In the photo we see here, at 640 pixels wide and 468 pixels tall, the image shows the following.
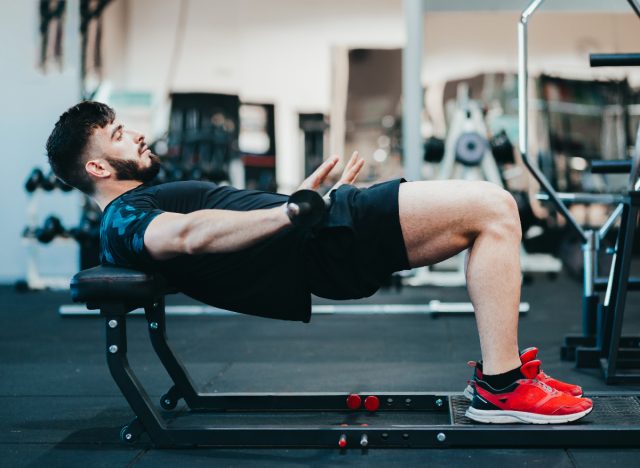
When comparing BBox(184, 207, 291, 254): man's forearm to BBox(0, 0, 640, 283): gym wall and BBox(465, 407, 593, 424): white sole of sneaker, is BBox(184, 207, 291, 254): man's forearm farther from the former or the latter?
BBox(0, 0, 640, 283): gym wall

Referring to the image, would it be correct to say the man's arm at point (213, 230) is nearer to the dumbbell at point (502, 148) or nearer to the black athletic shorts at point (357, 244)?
the black athletic shorts at point (357, 244)

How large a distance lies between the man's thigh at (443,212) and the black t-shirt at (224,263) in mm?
248

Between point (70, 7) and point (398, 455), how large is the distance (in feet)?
15.3

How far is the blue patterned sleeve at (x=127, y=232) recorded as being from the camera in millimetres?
1729

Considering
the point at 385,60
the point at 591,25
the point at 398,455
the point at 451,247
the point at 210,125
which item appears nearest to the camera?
the point at 398,455

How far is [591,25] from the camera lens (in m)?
7.70

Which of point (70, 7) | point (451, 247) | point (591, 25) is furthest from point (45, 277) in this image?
point (591, 25)

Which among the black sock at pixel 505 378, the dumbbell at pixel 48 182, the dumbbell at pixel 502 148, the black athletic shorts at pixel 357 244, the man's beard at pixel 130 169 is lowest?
the black sock at pixel 505 378

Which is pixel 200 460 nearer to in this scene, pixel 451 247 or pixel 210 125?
pixel 451 247

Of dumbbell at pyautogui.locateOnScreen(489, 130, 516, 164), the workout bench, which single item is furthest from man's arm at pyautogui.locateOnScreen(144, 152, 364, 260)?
dumbbell at pyautogui.locateOnScreen(489, 130, 516, 164)

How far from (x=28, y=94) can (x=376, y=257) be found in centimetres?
435

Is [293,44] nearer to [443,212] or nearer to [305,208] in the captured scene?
[443,212]

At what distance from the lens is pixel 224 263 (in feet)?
5.96

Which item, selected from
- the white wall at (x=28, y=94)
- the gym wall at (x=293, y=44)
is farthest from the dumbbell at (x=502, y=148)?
the white wall at (x=28, y=94)
